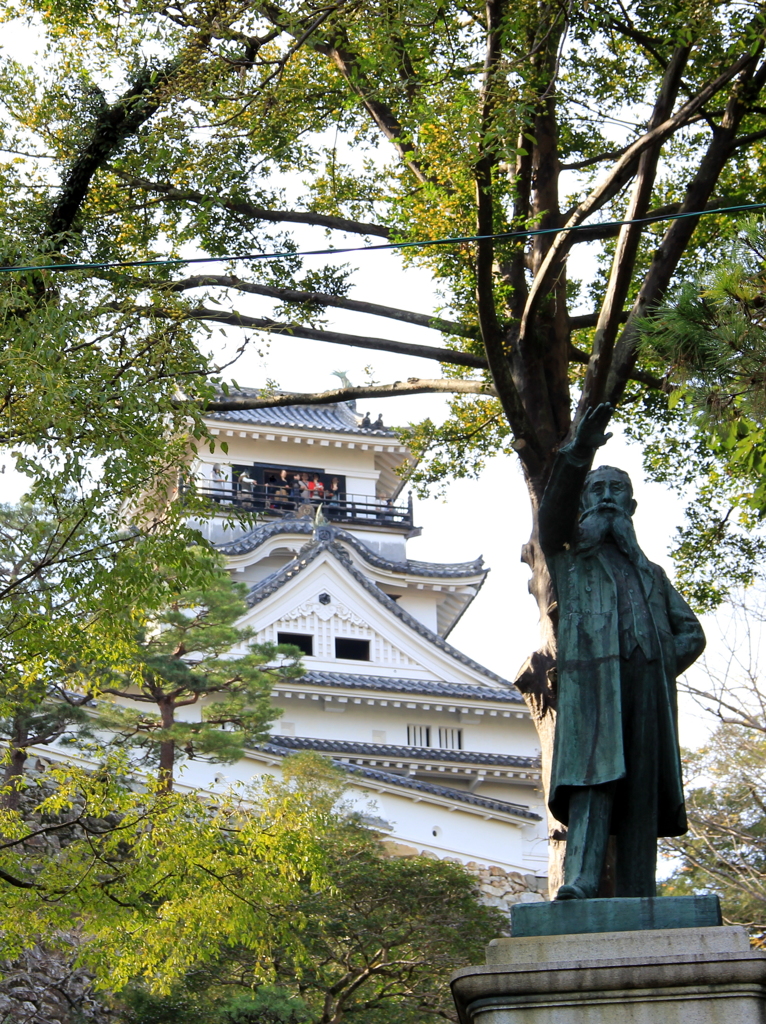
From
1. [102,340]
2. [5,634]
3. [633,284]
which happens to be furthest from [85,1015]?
[633,284]

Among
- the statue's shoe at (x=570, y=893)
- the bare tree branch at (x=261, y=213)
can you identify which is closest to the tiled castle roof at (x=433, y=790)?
the bare tree branch at (x=261, y=213)

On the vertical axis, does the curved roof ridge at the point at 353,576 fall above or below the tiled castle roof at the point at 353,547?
below

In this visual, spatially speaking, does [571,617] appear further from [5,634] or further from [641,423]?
[641,423]

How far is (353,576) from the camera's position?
2778 cm

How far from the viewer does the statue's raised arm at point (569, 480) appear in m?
4.76

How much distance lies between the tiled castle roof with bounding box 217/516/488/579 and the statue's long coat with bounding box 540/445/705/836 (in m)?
23.1

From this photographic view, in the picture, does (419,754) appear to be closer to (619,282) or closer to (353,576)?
(353,576)

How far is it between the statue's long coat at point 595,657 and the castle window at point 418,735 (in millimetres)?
21014

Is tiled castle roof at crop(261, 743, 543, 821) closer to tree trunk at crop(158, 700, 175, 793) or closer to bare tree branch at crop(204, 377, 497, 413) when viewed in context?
tree trunk at crop(158, 700, 175, 793)

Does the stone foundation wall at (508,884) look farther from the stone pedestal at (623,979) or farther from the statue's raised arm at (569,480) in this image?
the stone pedestal at (623,979)

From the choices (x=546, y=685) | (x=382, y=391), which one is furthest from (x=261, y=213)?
(x=546, y=685)

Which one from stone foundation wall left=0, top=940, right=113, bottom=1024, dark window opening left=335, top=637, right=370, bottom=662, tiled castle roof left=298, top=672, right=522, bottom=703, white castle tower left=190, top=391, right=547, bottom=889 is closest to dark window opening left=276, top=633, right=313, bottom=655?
white castle tower left=190, top=391, right=547, bottom=889

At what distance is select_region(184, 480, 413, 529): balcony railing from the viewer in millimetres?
31797

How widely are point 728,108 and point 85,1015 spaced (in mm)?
11116
